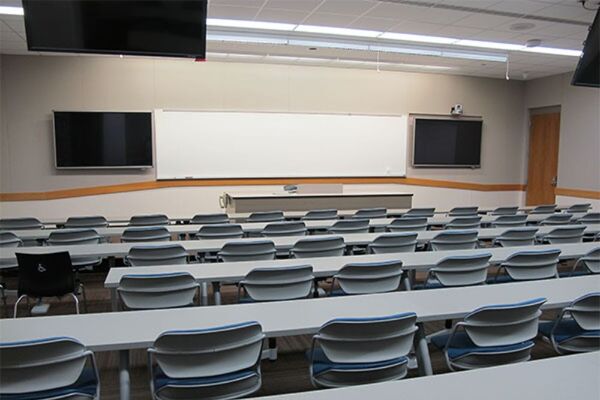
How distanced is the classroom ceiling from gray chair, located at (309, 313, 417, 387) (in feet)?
15.4

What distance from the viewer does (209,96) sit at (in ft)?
29.7

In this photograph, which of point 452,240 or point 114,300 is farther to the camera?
point 452,240

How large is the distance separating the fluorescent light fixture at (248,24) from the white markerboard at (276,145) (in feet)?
8.66

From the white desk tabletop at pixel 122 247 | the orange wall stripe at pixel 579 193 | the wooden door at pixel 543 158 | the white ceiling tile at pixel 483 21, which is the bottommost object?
the white desk tabletop at pixel 122 247

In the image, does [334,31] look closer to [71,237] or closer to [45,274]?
[71,237]

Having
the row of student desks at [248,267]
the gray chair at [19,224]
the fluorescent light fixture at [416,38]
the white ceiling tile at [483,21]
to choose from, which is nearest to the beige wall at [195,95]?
the fluorescent light fixture at [416,38]

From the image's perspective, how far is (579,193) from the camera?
9688 millimetres

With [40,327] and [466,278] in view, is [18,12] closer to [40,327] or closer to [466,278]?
[40,327]

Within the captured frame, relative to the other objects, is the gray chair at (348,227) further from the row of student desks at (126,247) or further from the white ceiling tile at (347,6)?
the white ceiling tile at (347,6)

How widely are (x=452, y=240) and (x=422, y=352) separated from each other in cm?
234

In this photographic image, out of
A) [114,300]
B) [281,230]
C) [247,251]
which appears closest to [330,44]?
[281,230]

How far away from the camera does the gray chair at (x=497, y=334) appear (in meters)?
2.17

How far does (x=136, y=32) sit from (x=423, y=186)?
787cm

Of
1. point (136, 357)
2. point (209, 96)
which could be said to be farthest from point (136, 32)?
point (209, 96)
